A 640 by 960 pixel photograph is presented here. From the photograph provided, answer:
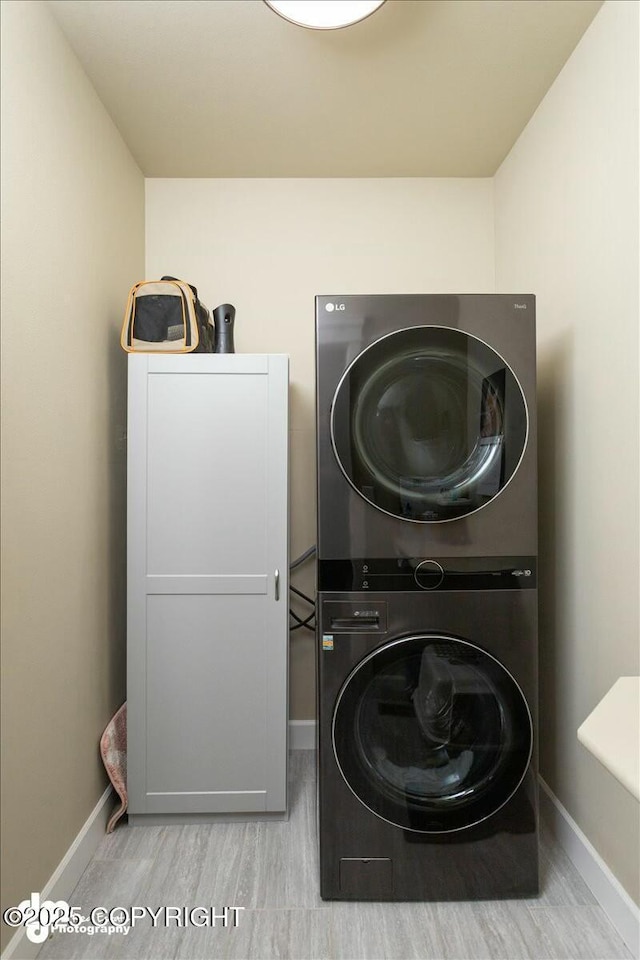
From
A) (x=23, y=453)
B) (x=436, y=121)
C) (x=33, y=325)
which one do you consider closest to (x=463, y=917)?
(x=23, y=453)

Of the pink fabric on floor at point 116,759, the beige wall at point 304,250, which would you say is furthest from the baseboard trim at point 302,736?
the pink fabric on floor at point 116,759

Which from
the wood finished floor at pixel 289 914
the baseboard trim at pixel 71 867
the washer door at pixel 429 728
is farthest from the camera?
the washer door at pixel 429 728

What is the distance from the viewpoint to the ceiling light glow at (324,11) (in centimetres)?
154

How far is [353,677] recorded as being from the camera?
1742 millimetres

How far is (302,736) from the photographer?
2764 millimetres

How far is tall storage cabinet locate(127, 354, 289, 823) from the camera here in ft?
6.94

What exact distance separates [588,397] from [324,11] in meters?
1.31

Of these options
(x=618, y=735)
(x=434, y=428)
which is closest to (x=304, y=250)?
(x=434, y=428)

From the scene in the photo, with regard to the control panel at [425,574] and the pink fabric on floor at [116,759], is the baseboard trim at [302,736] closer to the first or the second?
the pink fabric on floor at [116,759]

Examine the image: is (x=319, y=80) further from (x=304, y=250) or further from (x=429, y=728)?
(x=429, y=728)

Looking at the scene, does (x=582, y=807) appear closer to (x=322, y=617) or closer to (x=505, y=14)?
(x=322, y=617)

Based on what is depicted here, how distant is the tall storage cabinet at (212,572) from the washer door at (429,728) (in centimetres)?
46

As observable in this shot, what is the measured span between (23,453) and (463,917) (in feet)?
5.79

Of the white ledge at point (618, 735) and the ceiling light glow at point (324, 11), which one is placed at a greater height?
the ceiling light glow at point (324, 11)
